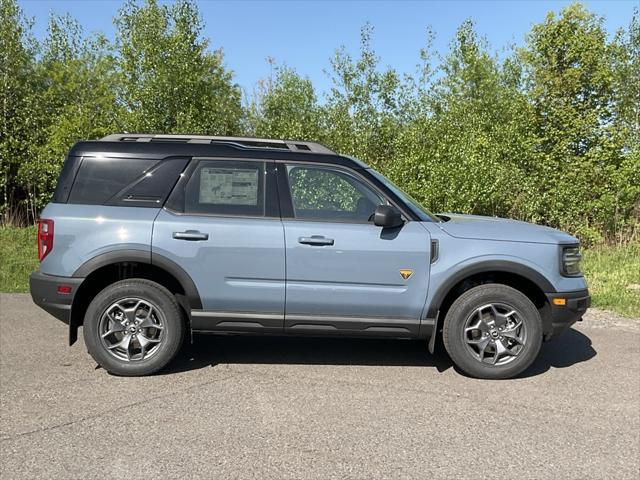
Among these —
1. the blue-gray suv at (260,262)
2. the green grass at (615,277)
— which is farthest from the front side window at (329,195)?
the green grass at (615,277)

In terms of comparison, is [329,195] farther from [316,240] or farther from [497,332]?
[497,332]

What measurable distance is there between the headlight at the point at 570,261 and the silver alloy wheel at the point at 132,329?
3484 mm

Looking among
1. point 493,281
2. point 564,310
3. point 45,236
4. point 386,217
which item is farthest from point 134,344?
point 564,310

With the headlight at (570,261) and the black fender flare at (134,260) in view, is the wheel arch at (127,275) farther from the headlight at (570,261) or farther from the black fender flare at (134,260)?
the headlight at (570,261)

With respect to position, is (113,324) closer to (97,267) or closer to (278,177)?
(97,267)

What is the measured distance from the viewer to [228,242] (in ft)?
14.3

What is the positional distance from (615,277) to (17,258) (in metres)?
10.8

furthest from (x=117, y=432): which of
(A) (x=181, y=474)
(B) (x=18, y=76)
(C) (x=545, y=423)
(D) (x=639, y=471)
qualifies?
(B) (x=18, y=76)

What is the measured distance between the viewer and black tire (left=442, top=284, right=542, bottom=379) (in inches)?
175

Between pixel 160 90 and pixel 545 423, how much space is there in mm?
12835

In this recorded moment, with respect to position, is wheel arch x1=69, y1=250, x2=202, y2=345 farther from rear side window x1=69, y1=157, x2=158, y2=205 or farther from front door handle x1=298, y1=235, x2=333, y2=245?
front door handle x1=298, y1=235, x2=333, y2=245

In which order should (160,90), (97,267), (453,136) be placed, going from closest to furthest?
1. (97,267)
2. (453,136)
3. (160,90)

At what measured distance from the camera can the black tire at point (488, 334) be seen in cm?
445

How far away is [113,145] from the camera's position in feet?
14.9
